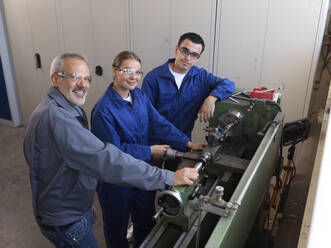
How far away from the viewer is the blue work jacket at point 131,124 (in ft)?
4.66

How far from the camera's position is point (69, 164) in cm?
110

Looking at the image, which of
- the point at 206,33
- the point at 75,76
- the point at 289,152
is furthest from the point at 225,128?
the point at 206,33

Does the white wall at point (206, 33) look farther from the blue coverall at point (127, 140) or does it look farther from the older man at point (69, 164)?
the older man at point (69, 164)

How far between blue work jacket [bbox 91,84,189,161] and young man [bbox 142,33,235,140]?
0.29 m

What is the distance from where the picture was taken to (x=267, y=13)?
2316mm

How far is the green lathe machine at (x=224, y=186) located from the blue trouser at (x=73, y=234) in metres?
0.32

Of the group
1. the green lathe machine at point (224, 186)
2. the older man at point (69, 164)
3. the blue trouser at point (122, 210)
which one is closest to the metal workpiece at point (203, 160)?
the green lathe machine at point (224, 186)

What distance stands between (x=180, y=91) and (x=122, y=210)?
2.75ft

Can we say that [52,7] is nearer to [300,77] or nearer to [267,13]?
[267,13]

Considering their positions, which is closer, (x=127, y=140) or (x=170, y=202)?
(x=170, y=202)

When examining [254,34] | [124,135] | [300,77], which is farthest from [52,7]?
[300,77]

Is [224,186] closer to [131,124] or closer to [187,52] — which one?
[131,124]

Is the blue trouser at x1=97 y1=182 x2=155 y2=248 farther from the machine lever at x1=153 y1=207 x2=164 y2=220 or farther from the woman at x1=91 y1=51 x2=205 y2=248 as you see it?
the machine lever at x1=153 y1=207 x2=164 y2=220

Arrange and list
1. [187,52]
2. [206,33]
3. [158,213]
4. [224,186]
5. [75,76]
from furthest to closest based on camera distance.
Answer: [206,33]
[187,52]
[224,186]
[75,76]
[158,213]
